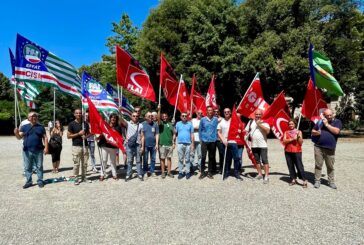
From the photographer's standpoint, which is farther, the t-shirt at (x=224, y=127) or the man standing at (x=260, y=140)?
the t-shirt at (x=224, y=127)

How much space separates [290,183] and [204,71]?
1543 cm

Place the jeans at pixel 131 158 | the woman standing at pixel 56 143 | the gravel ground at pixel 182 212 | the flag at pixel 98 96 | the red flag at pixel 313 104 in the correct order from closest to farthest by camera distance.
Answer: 1. the gravel ground at pixel 182 212
2. the red flag at pixel 313 104
3. the jeans at pixel 131 158
4. the flag at pixel 98 96
5. the woman standing at pixel 56 143

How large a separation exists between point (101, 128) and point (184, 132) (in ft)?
7.75

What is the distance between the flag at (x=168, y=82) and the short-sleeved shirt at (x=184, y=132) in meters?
1.73

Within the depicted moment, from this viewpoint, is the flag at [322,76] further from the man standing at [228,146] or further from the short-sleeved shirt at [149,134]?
the short-sleeved shirt at [149,134]

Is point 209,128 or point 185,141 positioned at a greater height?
point 209,128

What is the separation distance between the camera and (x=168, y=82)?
1038cm

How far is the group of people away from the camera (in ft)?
26.0

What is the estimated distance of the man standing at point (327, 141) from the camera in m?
7.66

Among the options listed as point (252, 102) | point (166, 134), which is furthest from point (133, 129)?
point (252, 102)

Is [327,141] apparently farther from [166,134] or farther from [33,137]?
[33,137]

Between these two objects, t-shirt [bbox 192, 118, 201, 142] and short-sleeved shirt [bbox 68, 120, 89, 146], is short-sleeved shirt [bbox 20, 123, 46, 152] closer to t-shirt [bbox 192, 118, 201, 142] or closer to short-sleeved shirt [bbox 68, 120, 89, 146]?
short-sleeved shirt [bbox 68, 120, 89, 146]

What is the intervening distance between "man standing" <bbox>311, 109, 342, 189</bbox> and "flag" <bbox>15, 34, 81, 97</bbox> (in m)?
6.99

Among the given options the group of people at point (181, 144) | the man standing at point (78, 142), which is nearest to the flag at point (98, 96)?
the group of people at point (181, 144)
